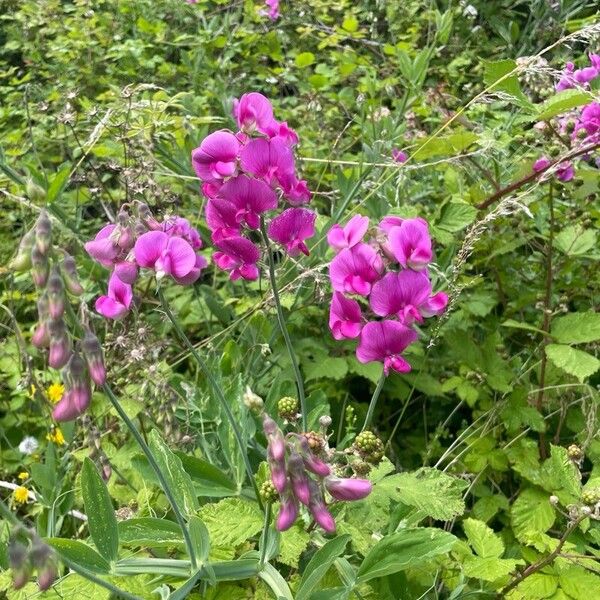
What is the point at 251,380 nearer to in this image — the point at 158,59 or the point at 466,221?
the point at 466,221

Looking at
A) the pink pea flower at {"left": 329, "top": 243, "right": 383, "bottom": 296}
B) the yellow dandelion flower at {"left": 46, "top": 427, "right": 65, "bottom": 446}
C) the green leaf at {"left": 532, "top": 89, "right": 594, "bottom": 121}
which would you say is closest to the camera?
the pink pea flower at {"left": 329, "top": 243, "right": 383, "bottom": 296}

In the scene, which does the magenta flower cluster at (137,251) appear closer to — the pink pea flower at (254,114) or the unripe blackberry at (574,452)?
the pink pea flower at (254,114)

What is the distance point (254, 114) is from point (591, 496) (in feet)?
3.02

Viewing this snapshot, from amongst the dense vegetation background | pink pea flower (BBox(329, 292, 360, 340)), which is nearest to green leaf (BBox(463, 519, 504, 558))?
the dense vegetation background

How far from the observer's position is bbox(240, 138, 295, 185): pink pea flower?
50.9 inches

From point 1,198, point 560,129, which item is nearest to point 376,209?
point 560,129

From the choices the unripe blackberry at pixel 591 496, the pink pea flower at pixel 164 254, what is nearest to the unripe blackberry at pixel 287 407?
the pink pea flower at pixel 164 254

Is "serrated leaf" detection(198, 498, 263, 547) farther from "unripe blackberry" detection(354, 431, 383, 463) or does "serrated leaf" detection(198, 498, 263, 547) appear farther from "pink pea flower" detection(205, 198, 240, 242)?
"pink pea flower" detection(205, 198, 240, 242)

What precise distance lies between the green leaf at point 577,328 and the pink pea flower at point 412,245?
79 cm

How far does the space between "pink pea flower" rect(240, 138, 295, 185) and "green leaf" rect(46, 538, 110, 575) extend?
0.68m

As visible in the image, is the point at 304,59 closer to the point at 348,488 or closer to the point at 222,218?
the point at 222,218

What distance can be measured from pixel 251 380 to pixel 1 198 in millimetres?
1221

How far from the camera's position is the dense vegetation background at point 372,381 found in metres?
1.33

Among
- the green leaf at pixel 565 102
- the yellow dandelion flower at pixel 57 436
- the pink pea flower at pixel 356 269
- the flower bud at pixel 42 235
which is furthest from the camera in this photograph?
the yellow dandelion flower at pixel 57 436
